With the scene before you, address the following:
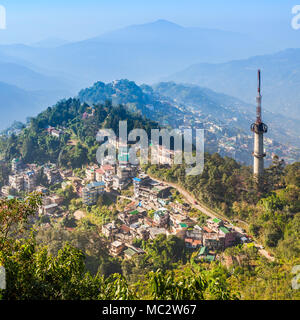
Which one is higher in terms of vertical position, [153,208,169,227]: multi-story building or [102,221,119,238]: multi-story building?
[153,208,169,227]: multi-story building

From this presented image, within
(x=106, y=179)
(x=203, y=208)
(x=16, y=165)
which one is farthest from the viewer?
(x=16, y=165)

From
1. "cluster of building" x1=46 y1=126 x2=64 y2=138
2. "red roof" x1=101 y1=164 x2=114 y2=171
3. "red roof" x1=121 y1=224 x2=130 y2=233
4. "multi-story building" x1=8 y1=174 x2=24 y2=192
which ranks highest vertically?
"cluster of building" x1=46 y1=126 x2=64 y2=138

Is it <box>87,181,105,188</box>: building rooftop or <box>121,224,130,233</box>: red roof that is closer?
<box>121,224,130,233</box>: red roof

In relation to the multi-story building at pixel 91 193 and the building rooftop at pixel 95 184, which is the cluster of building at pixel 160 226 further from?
the multi-story building at pixel 91 193

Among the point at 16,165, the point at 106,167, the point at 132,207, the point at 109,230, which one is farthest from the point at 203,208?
the point at 16,165

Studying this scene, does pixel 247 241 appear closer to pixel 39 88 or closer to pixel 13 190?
pixel 13 190

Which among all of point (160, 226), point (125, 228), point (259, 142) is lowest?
point (125, 228)

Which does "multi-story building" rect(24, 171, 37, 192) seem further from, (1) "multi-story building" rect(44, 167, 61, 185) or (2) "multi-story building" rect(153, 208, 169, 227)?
(2) "multi-story building" rect(153, 208, 169, 227)

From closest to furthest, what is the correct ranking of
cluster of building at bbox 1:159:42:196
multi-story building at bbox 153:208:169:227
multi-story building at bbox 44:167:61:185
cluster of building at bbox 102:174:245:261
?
cluster of building at bbox 102:174:245:261
multi-story building at bbox 153:208:169:227
cluster of building at bbox 1:159:42:196
multi-story building at bbox 44:167:61:185

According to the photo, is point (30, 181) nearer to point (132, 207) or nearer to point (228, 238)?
point (132, 207)

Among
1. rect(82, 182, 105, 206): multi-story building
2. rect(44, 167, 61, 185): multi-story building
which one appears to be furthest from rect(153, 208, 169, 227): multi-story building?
rect(44, 167, 61, 185): multi-story building
